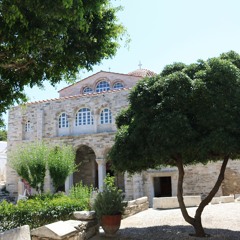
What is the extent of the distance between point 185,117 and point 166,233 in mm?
3378

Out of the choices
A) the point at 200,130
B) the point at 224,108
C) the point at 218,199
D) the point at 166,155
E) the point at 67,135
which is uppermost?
the point at 67,135

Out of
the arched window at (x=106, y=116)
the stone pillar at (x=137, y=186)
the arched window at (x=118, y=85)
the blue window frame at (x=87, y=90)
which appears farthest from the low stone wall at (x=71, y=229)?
the blue window frame at (x=87, y=90)

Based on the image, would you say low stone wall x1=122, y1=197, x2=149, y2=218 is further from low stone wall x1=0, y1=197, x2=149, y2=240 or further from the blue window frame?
the blue window frame

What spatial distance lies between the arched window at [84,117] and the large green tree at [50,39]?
16012 mm

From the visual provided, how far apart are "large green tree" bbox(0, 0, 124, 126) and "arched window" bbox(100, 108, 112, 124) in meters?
15.6

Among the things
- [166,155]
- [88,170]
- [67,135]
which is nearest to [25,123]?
[67,135]

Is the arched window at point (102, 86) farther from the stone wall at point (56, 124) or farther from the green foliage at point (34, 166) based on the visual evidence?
the green foliage at point (34, 166)

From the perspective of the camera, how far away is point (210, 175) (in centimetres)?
1947

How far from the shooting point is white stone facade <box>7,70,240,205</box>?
64.8 feet

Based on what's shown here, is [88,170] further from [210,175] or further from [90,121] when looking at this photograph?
[210,175]

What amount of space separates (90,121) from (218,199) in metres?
10.8

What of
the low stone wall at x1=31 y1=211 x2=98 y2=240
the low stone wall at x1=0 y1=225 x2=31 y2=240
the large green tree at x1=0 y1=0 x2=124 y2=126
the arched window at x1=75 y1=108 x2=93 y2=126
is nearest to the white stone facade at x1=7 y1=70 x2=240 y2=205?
the arched window at x1=75 y1=108 x2=93 y2=126

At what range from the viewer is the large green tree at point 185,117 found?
6434mm

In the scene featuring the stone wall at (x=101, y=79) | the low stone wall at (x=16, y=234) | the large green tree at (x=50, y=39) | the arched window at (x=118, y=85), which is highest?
the stone wall at (x=101, y=79)
